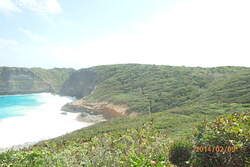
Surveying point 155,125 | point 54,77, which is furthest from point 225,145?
point 54,77

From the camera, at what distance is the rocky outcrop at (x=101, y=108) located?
37.8m

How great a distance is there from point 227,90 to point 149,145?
2675cm

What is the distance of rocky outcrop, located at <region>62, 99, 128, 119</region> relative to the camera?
3781cm

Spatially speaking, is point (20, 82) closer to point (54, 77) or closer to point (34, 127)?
point (54, 77)

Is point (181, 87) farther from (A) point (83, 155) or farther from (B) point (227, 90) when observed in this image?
(A) point (83, 155)

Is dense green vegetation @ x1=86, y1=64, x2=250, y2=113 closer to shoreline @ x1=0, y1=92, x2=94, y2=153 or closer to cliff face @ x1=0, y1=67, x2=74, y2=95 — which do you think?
shoreline @ x1=0, y1=92, x2=94, y2=153

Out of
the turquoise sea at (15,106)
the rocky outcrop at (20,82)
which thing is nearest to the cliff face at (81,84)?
the turquoise sea at (15,106)

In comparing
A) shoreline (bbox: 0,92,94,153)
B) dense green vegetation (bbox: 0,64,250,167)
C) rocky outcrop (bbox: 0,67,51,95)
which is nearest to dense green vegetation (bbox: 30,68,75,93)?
rocky outcrop (bbox: 0,67,51,95)

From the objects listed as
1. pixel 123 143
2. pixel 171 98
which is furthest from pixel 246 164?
pixel 171 98

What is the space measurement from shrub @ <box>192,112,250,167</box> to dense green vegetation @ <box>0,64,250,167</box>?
0.01 m

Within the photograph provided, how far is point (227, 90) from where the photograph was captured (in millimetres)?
28734

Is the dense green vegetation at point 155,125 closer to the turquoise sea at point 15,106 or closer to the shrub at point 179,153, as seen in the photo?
the shrub at point 179,153

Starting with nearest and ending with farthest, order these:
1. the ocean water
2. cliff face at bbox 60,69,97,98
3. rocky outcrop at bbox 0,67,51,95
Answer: the ocean water, cliff face at bbox 60,69,97,98, rocky outcrop at bbox 0,67,51,95

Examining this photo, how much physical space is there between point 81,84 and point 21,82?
106ft
